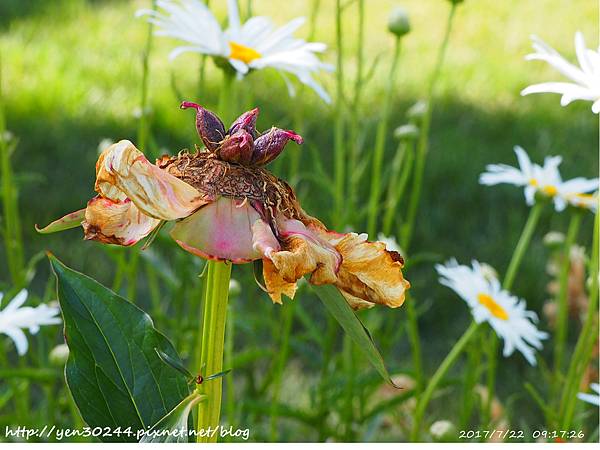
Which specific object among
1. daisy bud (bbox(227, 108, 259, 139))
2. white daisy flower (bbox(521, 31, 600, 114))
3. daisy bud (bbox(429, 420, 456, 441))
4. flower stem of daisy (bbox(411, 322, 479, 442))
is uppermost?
daisy bud (bbox(227, 108, 259, 139))

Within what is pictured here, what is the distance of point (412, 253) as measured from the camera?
1.44m

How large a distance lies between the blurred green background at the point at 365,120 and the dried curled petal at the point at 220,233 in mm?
530

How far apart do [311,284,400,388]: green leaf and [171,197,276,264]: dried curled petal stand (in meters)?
0.03

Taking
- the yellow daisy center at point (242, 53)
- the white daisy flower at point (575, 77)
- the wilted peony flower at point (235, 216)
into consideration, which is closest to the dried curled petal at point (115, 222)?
the wilted peony flower at point (235, 216)

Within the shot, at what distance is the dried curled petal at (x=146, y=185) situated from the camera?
33cm

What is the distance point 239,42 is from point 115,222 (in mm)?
410

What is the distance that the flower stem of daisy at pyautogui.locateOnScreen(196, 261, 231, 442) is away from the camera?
36cm

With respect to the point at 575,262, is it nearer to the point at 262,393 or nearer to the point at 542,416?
the point at 542,416

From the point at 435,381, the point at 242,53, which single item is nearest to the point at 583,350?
the point at 435,381

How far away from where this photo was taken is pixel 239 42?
75 cm

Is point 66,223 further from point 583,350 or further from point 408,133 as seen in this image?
point 408,133

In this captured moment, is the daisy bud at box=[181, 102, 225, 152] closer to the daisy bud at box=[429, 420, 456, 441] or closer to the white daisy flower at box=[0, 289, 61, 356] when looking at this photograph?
the white daisy flower at box=[0, 289, 61, 356]

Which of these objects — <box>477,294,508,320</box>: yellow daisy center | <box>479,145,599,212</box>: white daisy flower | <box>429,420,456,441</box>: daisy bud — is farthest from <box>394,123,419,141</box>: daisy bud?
<box>429,420,456,441</box>: daisy bud

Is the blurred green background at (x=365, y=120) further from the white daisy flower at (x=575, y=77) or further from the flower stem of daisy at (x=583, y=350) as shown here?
the white daisy flower at (x=575, y=77)
